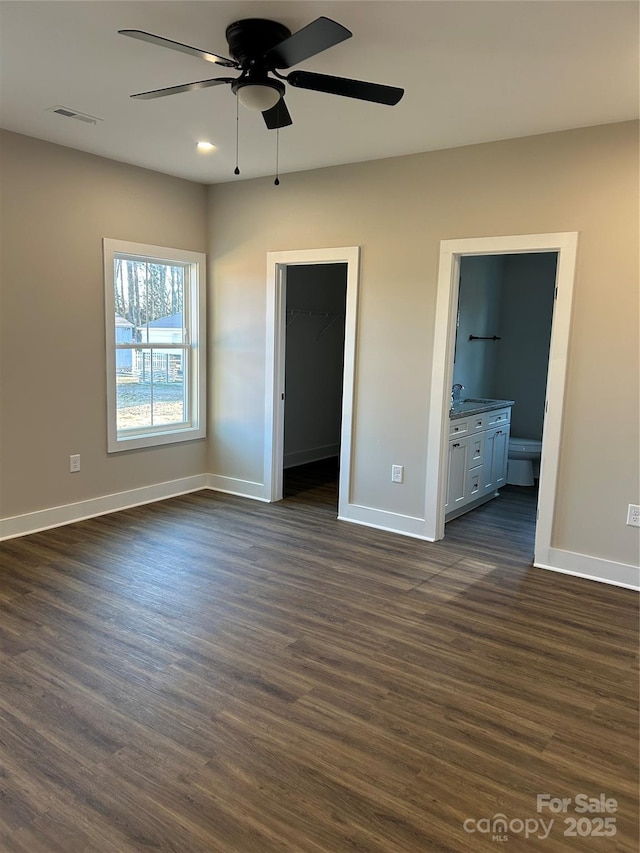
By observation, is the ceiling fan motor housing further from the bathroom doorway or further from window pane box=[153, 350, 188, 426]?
window pane box=[153, 350, 188, 426]

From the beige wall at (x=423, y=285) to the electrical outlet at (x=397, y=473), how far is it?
4cm

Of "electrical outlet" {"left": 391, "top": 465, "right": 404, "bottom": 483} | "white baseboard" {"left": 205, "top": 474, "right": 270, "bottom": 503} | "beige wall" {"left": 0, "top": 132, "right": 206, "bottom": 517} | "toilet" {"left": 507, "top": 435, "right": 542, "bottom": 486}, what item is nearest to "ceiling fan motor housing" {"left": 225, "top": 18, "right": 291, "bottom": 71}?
"beige wall" {"left": 0, "top": 132, "right": 206, "bottom": 517}

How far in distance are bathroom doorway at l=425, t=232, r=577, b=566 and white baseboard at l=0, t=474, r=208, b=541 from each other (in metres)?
2.35

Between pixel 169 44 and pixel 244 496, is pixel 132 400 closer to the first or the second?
pixel 244 496

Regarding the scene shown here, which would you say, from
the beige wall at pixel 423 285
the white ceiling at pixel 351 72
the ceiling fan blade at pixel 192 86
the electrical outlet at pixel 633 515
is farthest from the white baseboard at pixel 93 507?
the electrical outlet at pixel 633 515

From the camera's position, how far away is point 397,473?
14.8 feet

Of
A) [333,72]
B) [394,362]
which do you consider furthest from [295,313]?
[333,72]

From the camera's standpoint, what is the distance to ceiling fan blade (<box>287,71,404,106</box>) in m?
2.31

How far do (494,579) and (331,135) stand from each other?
9.86 feet

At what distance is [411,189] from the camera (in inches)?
165

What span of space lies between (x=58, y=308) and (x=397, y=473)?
9.16ft

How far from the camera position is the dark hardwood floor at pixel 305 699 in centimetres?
186

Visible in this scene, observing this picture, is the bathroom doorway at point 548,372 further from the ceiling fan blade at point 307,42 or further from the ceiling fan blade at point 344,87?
the ceiling fan blade at point 307,42

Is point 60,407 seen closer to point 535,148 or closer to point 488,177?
point 488,177
